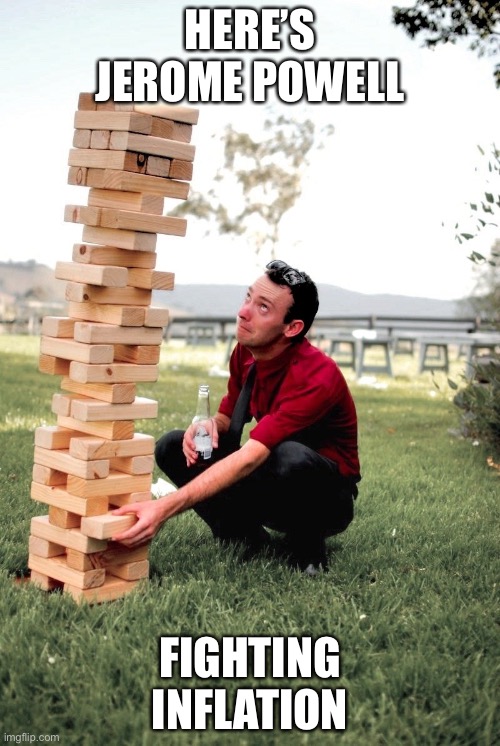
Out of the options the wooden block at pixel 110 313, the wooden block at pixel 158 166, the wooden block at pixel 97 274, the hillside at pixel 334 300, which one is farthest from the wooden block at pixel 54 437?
the hillside at pixel 334 300

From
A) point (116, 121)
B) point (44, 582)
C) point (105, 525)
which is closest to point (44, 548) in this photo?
point (44, 582)

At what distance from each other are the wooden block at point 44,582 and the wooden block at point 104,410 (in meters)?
0.69

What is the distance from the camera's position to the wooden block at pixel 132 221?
11.1ft

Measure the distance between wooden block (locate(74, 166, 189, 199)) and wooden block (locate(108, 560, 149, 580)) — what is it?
1474 millimetres

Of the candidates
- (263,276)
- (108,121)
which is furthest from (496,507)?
(108,121)

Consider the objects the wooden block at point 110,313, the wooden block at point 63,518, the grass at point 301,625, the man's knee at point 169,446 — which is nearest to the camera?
the grass at point 301,625

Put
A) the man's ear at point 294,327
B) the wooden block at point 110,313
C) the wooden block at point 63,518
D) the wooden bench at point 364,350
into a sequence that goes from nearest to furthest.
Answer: the wooden block at point 110,313 < the wooden block at point 63,518 < the man's ear at point 294,327 < the wooden bench at point 364,350

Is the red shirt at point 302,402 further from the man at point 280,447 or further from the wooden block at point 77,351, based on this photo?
the wooden block at point 77,351

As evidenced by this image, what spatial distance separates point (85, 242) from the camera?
3.48 m

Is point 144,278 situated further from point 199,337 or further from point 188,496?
point 199,337

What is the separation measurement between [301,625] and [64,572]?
3.13 feet

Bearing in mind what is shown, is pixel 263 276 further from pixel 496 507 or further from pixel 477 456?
pixel 477 456

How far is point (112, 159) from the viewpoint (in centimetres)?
338

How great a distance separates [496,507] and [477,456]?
177 cm
